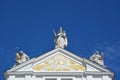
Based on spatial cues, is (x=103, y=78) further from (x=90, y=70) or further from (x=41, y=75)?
(x=41, y=75)

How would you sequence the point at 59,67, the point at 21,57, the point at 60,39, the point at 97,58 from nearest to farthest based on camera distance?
the point at 59,67, the point at 97,58, the point at 21,57, the point at 60,39

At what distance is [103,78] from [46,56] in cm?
397

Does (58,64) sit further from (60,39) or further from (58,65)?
(60,39)

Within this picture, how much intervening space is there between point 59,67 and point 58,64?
0.71 feet

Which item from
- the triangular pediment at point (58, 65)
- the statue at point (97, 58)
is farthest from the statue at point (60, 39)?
the statue at point (97, 58)

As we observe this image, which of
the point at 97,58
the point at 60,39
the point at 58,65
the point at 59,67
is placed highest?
the point at 60,39

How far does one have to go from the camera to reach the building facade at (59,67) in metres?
33.6

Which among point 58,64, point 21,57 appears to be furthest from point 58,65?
point 21,57

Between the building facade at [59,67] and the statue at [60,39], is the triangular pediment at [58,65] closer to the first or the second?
the building facade at [59,67]

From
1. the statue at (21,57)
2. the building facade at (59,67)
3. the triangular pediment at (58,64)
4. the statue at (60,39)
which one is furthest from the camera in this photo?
the statue at (60,39)

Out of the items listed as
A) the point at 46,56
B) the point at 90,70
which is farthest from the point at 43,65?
the point at 90,70

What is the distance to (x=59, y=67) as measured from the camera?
112 feet

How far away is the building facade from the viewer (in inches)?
1321

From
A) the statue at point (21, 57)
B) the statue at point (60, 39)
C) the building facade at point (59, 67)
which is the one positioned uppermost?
the statue at point (60, 39)
